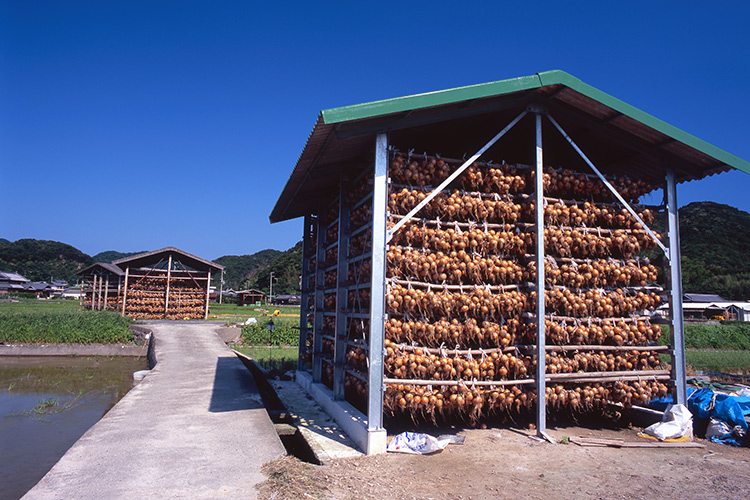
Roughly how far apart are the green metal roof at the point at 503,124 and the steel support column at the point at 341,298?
723 mm

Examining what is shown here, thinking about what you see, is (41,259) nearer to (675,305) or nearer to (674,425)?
(675,305)

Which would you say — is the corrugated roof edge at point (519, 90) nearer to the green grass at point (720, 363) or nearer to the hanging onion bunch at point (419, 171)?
the hanging onion bunch at point (419, 171)

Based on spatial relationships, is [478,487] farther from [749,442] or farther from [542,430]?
[749,442]

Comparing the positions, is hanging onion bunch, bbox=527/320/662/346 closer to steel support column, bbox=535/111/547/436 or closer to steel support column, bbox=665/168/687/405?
steel support column, bbox=535/111/547/436

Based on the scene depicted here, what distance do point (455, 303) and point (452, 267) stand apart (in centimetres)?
56

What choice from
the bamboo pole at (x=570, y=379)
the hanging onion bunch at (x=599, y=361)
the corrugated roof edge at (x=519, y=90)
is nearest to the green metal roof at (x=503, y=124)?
the corrugated roof edge at (x=519, y=90)

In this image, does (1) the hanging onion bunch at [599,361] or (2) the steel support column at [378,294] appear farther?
(1) the hanging onion bunch at [599,361]

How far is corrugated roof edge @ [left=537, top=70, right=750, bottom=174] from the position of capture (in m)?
7.48

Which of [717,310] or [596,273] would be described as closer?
[596,273]

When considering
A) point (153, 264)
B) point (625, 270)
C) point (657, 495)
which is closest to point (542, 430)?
point (657, 495)

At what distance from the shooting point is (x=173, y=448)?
21.3 feet

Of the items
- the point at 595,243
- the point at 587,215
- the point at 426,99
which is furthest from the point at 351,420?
the point at 587,215

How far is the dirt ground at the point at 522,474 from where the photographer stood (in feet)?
17.5

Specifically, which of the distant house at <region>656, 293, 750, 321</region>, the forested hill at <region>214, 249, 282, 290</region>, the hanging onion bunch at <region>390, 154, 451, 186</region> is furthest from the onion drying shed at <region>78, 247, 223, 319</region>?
the forested hill at <region>214, 249, 282, 290</region>
